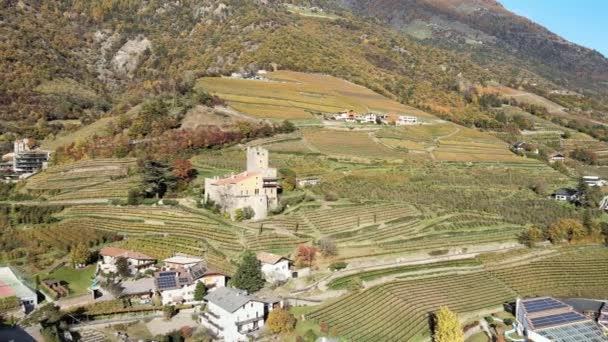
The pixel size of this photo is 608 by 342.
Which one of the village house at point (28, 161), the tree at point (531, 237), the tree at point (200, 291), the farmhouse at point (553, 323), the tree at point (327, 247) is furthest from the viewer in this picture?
the village house at point (28, 161)

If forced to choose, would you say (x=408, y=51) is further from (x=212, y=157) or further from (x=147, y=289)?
(x=147, y=289)

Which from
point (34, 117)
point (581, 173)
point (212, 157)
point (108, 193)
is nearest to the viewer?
Answer: point (108, 193)

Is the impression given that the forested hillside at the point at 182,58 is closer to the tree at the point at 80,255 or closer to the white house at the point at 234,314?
the tree at the point at 80,255

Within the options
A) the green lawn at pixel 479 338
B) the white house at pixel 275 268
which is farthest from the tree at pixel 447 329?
the white house at pixel 275 268

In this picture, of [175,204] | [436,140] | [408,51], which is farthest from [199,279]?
[408,51]

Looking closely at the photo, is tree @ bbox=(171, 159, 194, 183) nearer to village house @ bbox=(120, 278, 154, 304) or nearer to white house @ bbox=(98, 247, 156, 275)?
white house @ bbox=(98, 247, 156, 275)

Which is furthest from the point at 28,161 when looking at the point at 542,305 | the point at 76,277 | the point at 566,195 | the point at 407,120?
the point at 566,195
